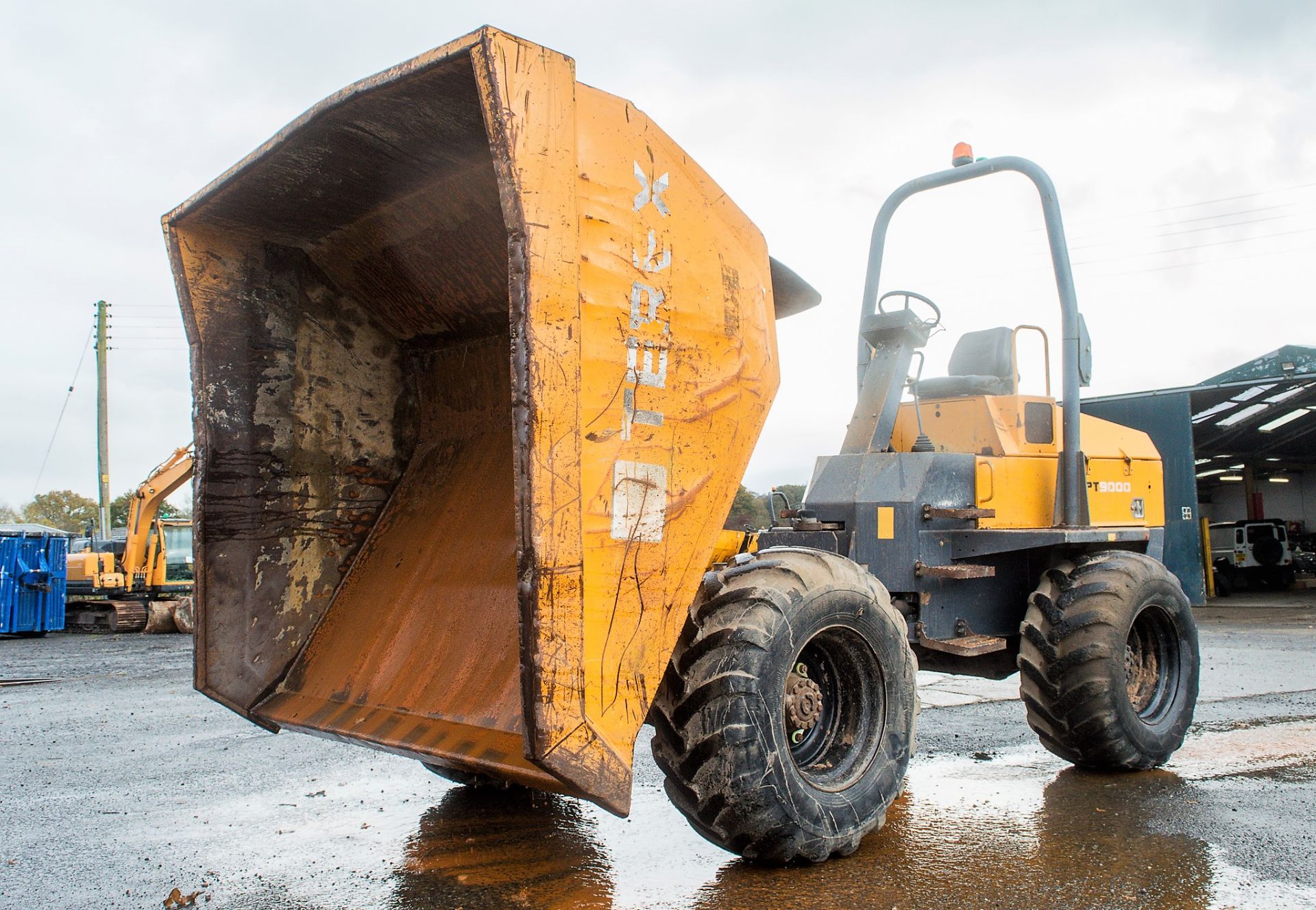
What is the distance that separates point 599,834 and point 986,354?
11.8 ft

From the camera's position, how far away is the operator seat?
236 inches

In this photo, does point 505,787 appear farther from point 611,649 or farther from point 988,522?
point 988,522

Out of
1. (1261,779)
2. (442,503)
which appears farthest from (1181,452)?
(442,503)

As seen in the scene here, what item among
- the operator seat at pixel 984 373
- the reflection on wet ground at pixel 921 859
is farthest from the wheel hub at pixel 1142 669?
the operator seat at pixel 984 373

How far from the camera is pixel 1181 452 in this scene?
19562mm

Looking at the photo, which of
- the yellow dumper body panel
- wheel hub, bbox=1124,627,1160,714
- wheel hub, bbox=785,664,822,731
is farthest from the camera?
wheel hub, bbox=1124,627,1160,714

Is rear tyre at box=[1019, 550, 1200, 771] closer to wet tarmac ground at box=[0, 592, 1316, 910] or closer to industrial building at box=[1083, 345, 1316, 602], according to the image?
wet tarmac ground at box=[0, 592, 1316, 910]

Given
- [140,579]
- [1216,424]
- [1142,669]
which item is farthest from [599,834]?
[1216,424]

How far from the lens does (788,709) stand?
3867mm

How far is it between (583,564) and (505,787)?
2.75 metres

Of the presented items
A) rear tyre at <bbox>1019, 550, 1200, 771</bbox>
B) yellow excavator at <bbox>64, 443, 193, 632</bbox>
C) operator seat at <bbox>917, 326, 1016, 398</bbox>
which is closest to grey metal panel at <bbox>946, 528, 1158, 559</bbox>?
rear tyre at <bbox>1019, 550, 1200, 771</bbox>

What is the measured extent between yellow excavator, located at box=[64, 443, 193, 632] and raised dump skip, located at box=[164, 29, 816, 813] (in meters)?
16.8

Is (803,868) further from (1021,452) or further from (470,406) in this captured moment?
(1021,452)

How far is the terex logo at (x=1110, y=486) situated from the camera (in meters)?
6.08
